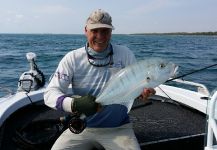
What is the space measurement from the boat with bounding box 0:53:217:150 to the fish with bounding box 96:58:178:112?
2.53ft

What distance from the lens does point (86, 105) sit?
11.4 ft

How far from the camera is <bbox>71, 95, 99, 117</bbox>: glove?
3.47 meters

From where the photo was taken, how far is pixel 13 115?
552 centimetres

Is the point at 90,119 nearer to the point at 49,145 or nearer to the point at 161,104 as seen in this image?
the point at 49,145

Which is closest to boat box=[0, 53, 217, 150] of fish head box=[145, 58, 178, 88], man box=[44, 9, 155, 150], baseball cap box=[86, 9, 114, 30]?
man box=[44, 9, 155, 150]

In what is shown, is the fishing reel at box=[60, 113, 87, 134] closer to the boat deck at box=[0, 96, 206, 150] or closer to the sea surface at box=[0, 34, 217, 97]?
the boat deck at box=[0, 96, 206, 150]

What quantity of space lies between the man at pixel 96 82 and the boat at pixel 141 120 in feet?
1.61

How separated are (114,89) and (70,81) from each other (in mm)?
851

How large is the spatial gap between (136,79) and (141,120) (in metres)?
2.27

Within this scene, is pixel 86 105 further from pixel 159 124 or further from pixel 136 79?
pixel 159 124

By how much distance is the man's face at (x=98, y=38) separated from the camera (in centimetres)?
396

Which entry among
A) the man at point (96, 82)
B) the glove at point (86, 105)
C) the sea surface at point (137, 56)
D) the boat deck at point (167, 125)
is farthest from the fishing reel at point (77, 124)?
the sea surface at point (137, 56)

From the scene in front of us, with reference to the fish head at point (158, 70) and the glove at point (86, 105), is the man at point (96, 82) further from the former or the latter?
the fish head at point (158, 70)

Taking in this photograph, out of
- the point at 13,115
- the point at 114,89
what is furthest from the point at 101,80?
the point at 13,115
